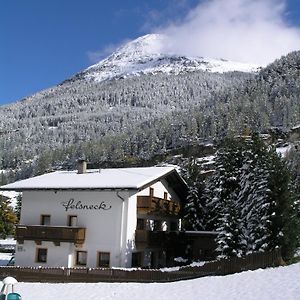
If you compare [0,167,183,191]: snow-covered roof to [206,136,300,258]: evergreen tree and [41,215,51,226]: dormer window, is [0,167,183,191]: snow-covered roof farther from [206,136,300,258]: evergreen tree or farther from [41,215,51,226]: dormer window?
[206,136,300,258]: evergreen tree

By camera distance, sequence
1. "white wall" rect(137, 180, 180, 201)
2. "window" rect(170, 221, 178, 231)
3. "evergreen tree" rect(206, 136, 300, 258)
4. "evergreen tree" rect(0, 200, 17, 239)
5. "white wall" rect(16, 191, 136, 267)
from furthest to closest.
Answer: "evergreen tree" rect(0, 200, 17, 239) < "window" rect(170, 221, 178, 231) < "white wall" rect(137, 180, 180, 201) < "white wall" rect(16, 191, 136, 267) < "evergreen tree" rect(206, 136, 300, 258)

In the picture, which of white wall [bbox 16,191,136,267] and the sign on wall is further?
the sign on wall

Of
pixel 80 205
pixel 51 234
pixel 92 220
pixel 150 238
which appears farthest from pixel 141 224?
pixel 51 234

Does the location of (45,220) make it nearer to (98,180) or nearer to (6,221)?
(98,180)

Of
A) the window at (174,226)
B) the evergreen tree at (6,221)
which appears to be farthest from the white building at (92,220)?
the evergreen tree at (6,221)

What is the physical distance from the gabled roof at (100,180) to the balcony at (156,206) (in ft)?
4.30

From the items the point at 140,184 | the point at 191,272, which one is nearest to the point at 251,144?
the point at 140,184

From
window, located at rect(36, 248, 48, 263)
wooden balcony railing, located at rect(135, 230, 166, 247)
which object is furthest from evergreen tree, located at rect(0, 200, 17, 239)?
wooden balcony railing, located at rect(135, 230, 166, 247)

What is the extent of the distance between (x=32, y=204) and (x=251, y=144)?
18.9 meters

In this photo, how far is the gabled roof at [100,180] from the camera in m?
36.1

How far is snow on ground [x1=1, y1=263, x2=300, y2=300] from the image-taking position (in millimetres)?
23594

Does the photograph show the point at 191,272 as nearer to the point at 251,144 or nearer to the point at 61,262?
the point at 61,262

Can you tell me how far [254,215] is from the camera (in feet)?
114

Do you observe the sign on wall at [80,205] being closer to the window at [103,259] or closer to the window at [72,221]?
the window at [72,221]
